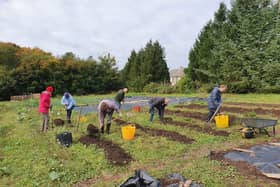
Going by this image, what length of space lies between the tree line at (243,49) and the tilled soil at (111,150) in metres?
16.7

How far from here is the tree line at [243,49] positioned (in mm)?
19859

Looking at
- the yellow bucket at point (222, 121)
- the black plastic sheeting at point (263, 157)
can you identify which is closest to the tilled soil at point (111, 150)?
the black plastic sheeting at point (263, 157)

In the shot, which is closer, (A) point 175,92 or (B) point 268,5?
(B) point 268,5

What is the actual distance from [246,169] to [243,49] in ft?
63.1

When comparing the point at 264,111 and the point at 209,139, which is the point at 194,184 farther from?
the point at 264,111

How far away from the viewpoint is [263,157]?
502 cm

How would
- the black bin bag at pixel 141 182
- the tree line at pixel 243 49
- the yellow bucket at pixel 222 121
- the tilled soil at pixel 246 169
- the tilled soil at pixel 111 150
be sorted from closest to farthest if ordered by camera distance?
the black bin bag at pixel 141 182
the tilled soil at pixel 246 169
the tilled soil at pixel 111 150
the yellow bucket at pixel 222 121
the tree line at pixel 243 49

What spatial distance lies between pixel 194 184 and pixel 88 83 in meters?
26.6

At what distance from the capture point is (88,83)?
96.7ft

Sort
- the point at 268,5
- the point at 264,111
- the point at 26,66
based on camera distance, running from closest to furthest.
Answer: the point at 264,111 < the point at 268,5 < the point at 26,66

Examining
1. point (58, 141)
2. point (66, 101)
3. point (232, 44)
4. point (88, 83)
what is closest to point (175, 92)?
point (232, 44)

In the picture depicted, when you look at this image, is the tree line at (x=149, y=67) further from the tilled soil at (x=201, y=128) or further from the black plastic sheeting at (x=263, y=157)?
the black plastic sheeting at (x=263, y=157)

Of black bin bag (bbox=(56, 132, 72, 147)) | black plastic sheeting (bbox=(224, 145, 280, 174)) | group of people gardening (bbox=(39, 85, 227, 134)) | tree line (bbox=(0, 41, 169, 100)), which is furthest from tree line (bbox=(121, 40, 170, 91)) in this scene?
black plastic sheeting (bbox=(224, 145, 280, 174))

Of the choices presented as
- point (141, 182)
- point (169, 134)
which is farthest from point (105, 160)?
point (169, 134)
